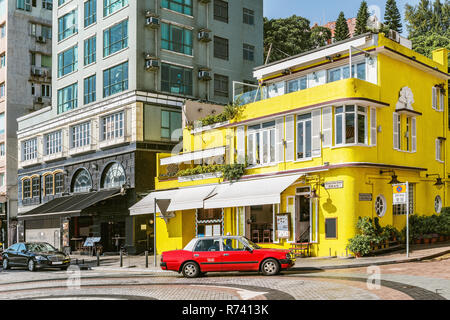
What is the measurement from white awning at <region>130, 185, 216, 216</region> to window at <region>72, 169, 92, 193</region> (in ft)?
33.2

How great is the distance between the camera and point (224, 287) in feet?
54.4

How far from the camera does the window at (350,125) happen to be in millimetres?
25234

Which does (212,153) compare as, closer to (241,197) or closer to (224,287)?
(241,197)

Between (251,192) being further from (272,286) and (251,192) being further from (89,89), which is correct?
(89,89)

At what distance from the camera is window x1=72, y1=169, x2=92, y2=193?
43.7 m

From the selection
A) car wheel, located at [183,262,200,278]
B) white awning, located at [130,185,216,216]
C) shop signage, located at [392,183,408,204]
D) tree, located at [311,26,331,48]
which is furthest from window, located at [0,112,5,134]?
shop signage, located at [392,183,408,204]

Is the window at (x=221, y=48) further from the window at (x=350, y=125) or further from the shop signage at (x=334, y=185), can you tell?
the shop signage at (x=334, y=185)

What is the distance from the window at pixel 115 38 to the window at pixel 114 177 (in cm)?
827

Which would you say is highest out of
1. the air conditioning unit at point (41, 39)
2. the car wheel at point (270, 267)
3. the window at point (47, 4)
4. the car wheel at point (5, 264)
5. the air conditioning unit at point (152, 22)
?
the window at point (47, 4)

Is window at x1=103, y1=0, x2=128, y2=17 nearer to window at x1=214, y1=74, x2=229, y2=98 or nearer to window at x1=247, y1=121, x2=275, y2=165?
window at x1=214, y1=74, x2=229, y2=98

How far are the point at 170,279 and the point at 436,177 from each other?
16.4 meters

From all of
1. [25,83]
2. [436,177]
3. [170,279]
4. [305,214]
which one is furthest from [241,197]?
[25,83]

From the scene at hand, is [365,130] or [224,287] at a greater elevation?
[365,130]

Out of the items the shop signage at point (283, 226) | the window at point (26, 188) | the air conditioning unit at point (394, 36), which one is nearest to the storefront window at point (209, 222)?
the shop signage at point (283, 226)
